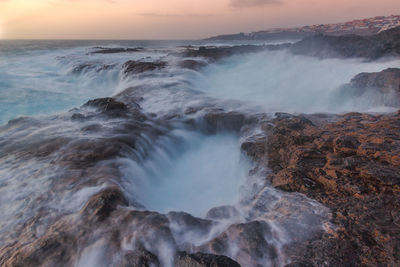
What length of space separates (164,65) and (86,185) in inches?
461

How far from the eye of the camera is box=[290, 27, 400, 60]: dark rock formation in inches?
440

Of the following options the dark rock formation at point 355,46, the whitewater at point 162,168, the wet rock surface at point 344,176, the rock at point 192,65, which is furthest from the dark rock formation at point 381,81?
the rock at point 192,65

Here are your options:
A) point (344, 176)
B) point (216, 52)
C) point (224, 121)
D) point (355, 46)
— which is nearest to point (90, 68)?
point (216, 52)

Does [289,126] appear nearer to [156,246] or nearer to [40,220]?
[156,246]

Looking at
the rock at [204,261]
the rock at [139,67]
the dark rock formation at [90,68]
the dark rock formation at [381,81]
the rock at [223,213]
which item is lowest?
the rock at [223,213]

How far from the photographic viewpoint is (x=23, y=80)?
14.3m

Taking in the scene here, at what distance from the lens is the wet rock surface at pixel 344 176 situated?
6.90ft

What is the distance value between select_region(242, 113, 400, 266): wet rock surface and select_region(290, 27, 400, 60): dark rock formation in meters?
9.11

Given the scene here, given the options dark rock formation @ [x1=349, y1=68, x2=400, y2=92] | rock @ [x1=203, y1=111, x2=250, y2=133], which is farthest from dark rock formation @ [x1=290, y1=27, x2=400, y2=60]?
rock @ [x1=203, y1=111, x2=250, y2=133]

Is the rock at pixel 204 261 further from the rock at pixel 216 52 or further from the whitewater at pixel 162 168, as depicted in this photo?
the rock at pixel 216 52

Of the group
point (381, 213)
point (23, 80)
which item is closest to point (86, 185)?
point (381, 213)

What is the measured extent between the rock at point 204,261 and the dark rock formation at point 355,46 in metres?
13.0

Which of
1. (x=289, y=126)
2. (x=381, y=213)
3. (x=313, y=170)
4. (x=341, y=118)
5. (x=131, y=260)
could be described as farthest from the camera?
(x=341, y=118)

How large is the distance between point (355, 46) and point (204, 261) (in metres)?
16.1
